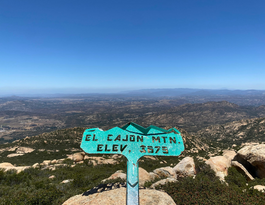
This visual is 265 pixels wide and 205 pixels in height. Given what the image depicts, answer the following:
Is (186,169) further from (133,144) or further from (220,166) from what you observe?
(133,144)

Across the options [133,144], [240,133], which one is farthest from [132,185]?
[240,133]

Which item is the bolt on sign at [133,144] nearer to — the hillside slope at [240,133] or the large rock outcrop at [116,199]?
the large rock outcrop at [116,199]

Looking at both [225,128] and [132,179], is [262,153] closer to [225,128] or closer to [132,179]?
[132,179]

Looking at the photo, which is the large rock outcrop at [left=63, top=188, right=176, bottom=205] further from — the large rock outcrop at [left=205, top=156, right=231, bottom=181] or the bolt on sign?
the large rock outcrop at [left=205, top=156, right=231, bottom=181]

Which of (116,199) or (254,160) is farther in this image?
(254,160)

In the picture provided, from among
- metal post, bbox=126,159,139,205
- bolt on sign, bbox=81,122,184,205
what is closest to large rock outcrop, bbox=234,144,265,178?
bolt on sign, bbox=81,122,184,205

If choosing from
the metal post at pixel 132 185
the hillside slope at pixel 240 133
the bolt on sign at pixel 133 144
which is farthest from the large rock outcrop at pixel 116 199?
the hillside slope at pixel 240 133

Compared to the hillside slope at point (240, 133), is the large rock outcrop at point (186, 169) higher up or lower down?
higher up
